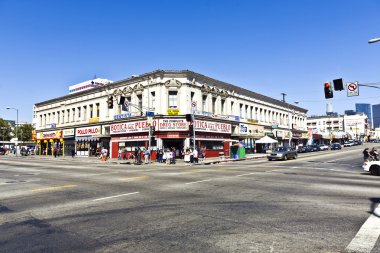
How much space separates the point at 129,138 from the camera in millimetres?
38688

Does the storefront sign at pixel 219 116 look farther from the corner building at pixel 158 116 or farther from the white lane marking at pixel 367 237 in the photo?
the white lane marking at pixel 367 237

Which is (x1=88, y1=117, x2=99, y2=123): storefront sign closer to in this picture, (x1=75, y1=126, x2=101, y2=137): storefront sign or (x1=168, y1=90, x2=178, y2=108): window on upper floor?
(x1=75, y1=126, x2=101, y2=137): storefront sign

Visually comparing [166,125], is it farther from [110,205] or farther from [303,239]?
[303,239]

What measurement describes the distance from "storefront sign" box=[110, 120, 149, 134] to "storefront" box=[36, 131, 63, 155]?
50.2ft

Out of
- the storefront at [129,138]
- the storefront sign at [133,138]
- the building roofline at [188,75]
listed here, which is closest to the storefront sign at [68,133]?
the building roofline at [188,75]

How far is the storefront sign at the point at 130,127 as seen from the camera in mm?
36497

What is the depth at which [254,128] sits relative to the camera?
5069cm

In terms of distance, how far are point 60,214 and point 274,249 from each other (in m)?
5.37

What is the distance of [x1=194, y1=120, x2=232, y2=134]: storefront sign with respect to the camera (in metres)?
36.8

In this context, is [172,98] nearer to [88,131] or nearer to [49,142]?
[88,131]

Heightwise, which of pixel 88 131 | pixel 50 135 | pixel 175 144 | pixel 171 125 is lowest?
pixel 175 144

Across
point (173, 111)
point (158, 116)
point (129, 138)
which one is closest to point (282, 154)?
point (173, 111)

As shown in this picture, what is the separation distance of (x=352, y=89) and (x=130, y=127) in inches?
1055

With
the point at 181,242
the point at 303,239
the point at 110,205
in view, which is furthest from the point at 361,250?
the point at 110,205
